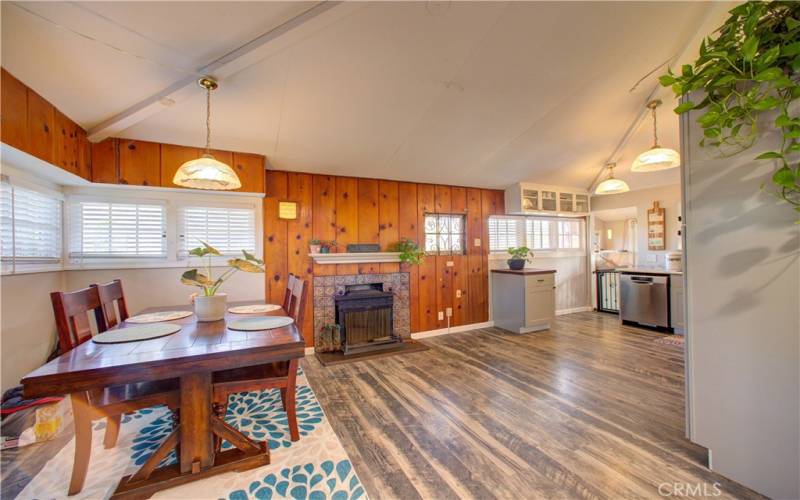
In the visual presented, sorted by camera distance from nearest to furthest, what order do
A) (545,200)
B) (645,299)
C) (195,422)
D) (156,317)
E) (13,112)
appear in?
1. (195,422)
2. (13,112)
3. (156,317)
4. (645,299)
5. (545,200)

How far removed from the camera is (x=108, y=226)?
9.07ft

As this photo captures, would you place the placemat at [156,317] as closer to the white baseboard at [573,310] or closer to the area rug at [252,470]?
the area rug at [252,470]

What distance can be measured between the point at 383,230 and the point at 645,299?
3946mm

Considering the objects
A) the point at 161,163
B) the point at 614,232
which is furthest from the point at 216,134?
the point at 614,232

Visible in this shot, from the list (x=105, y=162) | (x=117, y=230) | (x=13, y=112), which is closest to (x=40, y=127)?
(x=13, y=112)

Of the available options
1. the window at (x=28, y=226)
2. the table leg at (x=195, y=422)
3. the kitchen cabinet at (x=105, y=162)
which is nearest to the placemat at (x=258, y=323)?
the table leg at (x=195, y=422)

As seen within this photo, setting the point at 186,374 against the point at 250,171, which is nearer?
the point at 186,374

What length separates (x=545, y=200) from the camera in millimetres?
5027

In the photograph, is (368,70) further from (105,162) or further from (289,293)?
(105,162)

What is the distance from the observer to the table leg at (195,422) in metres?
1.53

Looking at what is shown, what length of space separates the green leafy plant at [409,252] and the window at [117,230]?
8.32ft

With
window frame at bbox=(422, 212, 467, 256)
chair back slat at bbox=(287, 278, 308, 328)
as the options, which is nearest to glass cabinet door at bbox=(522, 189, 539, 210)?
window frame at bbox=(422, 212, 467, 256)

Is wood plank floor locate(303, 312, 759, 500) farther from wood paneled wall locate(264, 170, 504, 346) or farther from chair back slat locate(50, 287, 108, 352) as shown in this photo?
chair back slat locate(50, 287, 108, 352)

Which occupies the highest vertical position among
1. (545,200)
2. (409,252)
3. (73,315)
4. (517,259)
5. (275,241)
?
(545,200)
